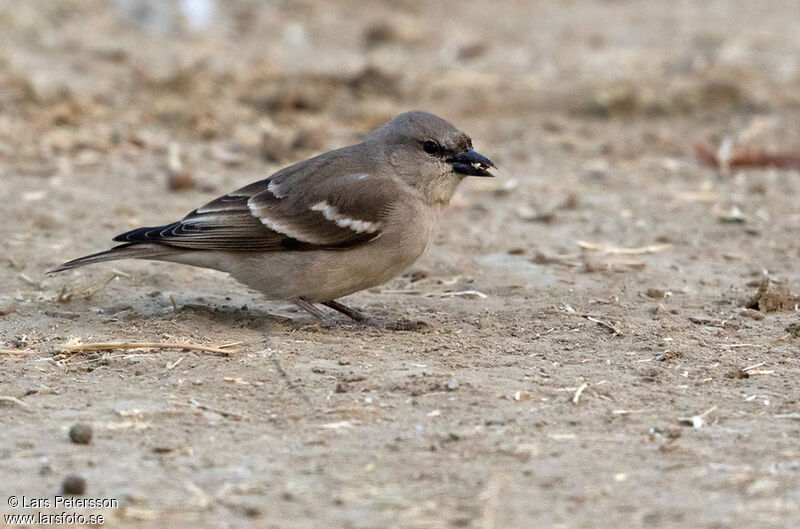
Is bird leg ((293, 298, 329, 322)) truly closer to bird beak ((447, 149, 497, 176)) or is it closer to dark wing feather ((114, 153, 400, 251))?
dark wing feather ((114, 153, 400, 251))

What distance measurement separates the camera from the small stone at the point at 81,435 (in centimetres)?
448

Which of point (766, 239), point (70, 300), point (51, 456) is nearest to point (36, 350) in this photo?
point (70, 300)

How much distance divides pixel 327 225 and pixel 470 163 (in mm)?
1013

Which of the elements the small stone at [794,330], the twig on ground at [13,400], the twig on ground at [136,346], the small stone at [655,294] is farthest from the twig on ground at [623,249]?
the twig on ground at [13,400]

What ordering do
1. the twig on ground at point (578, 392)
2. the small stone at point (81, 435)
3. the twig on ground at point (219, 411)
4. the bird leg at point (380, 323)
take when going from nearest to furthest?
the small stone at point (81, 435), the twig on ground at point (219, 411), the twig on ground at point (578, 392), the bird leg at point (380, 323)

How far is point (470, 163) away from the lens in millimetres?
6641

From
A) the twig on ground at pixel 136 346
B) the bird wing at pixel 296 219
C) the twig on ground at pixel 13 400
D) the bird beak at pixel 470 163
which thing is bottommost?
the twig on ground at pixel 13 400

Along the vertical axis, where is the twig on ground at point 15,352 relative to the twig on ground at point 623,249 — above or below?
below

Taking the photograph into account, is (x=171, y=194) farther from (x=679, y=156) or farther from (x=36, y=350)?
(x=679, y=156)

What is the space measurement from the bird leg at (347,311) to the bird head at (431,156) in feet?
2.68

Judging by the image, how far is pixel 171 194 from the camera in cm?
905

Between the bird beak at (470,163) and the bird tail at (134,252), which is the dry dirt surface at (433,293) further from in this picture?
the bird beak at (470,163)

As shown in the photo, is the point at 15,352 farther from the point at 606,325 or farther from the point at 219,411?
the point at 606,325

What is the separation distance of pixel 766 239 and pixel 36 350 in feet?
17.4
